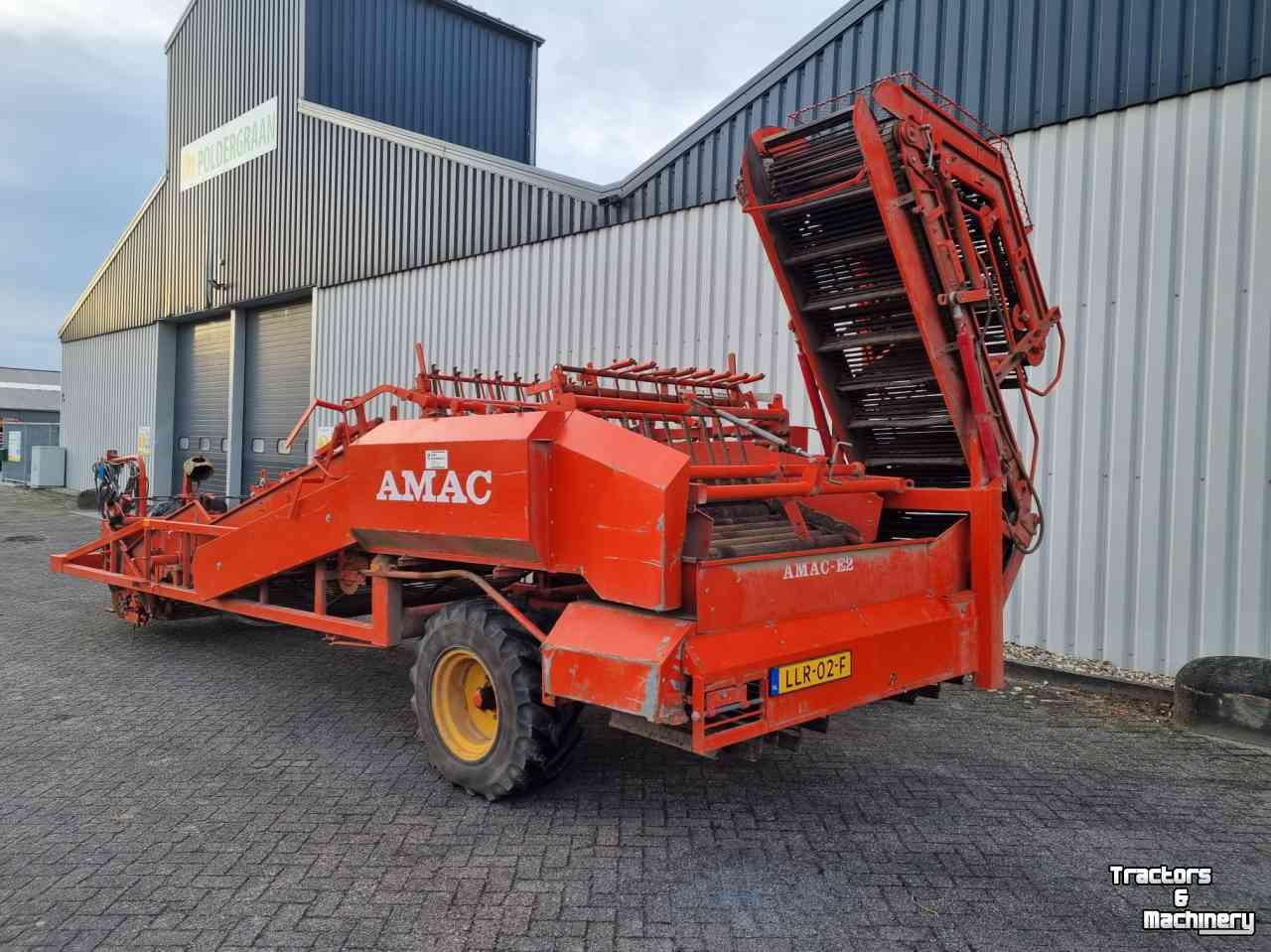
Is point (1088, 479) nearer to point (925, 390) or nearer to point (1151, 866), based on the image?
point (925, 390)

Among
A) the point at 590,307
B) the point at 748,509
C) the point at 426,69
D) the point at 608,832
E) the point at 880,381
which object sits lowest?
the point at 608,832

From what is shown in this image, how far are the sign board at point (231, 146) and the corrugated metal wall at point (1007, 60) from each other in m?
9.73

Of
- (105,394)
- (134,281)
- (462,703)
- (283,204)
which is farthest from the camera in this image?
(105,394)

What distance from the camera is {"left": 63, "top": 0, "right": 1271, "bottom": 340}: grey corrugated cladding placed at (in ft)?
21.2

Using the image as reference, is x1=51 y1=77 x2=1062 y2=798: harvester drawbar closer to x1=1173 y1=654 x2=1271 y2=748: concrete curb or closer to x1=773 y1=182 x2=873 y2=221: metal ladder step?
x1=773 y1=182 x2=873 y2=221: metal ladder step

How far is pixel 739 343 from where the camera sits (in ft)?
28.3

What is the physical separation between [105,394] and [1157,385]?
2201 cm

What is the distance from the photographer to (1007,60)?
7.04m

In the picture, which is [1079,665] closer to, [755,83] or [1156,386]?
[1156,386]

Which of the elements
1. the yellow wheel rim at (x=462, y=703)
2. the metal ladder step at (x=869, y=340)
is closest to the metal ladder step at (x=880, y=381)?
the metal ladder step at (x=869, y=340)

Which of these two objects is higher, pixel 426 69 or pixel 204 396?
pixel 426 69

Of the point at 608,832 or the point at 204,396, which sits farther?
the point at 204,396

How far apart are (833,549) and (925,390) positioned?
1.42 meters

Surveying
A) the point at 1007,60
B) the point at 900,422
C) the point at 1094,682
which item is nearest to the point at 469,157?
the point at 1007,60
